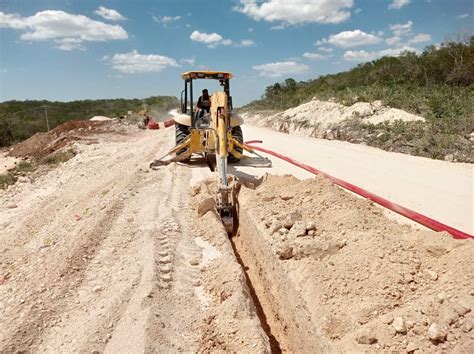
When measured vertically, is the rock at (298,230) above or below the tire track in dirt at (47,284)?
above

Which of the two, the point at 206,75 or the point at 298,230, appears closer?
the point at 298,230

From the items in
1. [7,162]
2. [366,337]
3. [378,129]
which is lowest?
[7,162]

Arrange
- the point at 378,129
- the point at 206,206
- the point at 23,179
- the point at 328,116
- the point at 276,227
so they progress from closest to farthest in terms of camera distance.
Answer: the point at 276,227 → the point at 206,206 → the point at 23,179 → the point at 378,129 → the point at 328,116

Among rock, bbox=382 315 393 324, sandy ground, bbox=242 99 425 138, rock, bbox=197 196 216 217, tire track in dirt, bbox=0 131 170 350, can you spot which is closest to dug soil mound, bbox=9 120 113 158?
sandy ground, bbox=242 99 425 138

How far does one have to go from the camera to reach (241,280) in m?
4.49

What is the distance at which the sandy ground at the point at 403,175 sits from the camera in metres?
6.84

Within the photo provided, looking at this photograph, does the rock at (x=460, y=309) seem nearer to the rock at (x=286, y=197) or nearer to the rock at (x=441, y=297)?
the rock at (x=441, y=297)

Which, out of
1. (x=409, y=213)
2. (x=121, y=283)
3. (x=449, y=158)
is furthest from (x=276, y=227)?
(x=449, y=158)

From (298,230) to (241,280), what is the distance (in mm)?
1041

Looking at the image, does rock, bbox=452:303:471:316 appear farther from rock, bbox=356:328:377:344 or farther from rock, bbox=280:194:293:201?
rock, bbox=280:194:293:201

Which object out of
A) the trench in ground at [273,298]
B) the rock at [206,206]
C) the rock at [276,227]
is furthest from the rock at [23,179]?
the rock at [276,227]

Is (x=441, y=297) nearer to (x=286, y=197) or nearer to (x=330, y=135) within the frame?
(x=286, y=197)

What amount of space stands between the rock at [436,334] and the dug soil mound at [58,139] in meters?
18.6

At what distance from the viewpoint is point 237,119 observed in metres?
10.9
